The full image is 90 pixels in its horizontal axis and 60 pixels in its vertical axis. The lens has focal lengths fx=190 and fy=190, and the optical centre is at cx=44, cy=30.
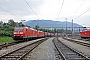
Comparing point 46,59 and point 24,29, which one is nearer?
point 46,59

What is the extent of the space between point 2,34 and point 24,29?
15.8 metres

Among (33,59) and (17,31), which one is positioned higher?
(17,31)

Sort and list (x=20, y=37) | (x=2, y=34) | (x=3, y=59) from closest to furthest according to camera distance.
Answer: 1. (x=3, y=59)
2. (x=20, y=37)
3. (x=2, y=34)

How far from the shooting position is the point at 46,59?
12211mm

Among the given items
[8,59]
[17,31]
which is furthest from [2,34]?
[8,59]

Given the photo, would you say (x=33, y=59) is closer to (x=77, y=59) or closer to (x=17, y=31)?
(x=77, y=59)

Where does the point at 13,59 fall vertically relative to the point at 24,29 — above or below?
below

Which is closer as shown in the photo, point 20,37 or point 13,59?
point 13,59

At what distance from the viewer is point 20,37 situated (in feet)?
112

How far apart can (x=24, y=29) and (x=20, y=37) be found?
75.6 inches

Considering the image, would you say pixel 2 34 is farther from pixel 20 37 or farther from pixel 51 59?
pixel 51 59

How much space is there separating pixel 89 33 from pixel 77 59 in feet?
130

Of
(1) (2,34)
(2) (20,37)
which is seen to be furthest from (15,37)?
(1) (2,34)

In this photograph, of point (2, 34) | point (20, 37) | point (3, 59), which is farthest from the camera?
point (2, 34)
